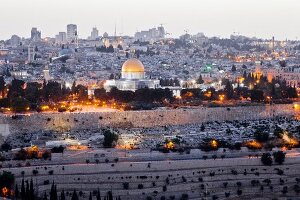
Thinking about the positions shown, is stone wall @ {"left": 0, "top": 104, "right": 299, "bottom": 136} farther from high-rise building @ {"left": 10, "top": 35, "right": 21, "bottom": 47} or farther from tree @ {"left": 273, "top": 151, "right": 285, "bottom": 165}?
high-rise building @ {"left": 10, "top": 35, "right": 21, "bottom": 47}

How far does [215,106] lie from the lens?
42312 mm

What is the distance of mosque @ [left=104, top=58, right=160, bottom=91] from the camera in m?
53.8

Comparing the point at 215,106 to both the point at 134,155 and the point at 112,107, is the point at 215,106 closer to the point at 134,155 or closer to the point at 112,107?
the point at 112,107

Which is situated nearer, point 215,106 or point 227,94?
point 215,106

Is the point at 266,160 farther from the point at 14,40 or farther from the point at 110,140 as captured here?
the point at 14,40

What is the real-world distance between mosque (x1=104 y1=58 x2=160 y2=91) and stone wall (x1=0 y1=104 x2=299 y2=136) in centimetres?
1247

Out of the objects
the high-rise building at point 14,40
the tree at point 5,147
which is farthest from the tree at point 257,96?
the high-rise building at point 14,40

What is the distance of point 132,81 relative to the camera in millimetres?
54500

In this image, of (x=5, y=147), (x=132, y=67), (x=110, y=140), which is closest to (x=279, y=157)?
(x=110, y=140)

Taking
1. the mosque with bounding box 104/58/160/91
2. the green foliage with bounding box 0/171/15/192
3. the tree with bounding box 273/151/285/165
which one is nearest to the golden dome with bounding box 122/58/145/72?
the mosque with bounding box 104/58/160/91

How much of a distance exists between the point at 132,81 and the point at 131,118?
1680 cm

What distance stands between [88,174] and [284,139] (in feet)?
28.7

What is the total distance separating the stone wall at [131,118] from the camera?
35.3 metres

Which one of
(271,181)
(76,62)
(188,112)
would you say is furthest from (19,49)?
(271,181)
